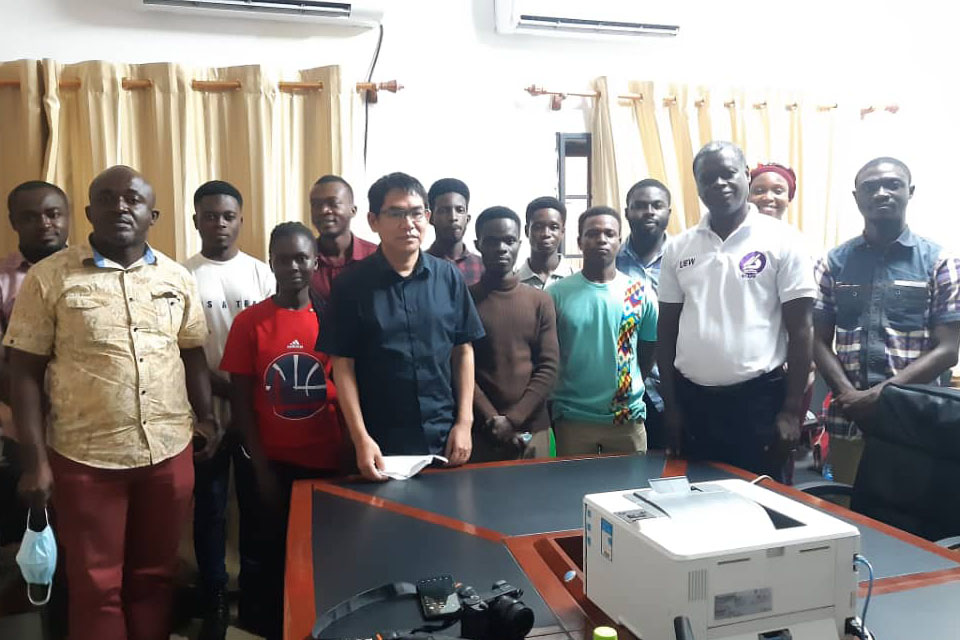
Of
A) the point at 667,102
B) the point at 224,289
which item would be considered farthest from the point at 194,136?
the point at 667,102

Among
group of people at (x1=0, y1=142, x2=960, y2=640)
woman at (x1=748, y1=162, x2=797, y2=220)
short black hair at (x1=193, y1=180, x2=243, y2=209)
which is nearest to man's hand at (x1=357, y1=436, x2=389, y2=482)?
group of people at (x1=0, y1=142, x2=960, y2=640)

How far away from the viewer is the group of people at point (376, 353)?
5.91 feet

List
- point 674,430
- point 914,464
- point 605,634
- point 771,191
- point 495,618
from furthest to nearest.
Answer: point 771,191 < point 674,430 < point 914,464 < point 495,618 < point 605,634

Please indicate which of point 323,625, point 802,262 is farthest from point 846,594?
point 802,262

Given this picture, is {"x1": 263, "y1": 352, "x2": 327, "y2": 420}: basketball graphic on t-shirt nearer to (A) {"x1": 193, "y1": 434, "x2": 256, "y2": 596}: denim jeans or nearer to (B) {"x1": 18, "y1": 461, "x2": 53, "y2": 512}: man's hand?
(A) {"x1": 193, "y1": 434, "x2": 256, "y2": 596}: denim jeans

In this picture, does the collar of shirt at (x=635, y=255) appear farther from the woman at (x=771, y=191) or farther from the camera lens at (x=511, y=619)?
the camera lens at (x=511, y=619)

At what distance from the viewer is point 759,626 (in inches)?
36.1

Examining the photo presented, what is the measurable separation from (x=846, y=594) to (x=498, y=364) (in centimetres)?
139

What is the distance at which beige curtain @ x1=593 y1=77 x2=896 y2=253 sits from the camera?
139 inches

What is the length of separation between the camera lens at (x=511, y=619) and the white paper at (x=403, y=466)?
0.79 m

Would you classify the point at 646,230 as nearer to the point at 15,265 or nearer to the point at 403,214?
the point at 403,214

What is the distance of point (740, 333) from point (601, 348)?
504 mm

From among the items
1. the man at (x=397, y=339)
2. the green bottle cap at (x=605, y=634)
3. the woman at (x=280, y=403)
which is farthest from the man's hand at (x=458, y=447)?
the green bottle cap at (x=605, y=634)

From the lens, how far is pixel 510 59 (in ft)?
11.7
